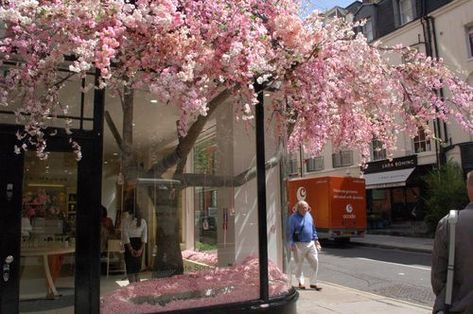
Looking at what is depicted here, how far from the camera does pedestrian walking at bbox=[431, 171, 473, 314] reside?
3244mm

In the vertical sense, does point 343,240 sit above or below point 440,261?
below

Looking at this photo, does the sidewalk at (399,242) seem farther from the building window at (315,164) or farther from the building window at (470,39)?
the building window at (470,39)

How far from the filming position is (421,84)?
6.91m

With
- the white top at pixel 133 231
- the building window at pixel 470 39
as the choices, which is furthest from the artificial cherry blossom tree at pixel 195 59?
the building window at pixel 470 39

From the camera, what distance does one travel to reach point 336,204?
19469 millimetres

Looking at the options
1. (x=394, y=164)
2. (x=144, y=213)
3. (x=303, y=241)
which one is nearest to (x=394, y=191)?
A: (x=394, y=164)

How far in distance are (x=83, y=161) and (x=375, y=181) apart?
21.4m

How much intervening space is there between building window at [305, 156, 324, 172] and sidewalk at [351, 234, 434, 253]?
770 centimetres

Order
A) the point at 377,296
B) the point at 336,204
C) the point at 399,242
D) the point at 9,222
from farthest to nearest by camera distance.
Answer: the point at 399,242, the point at 336,204, the point at 377,296, the point at 9,222

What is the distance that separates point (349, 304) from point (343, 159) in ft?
69.0

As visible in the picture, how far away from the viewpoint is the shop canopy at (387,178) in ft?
76.2

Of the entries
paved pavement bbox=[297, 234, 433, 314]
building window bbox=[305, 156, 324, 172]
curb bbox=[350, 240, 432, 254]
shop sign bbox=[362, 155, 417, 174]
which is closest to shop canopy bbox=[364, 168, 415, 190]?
shop sign bbox=[362, 155, 417, 174]

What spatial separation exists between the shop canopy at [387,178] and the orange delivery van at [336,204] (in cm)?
366

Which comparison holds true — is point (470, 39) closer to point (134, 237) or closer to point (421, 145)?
point (421, 145)
